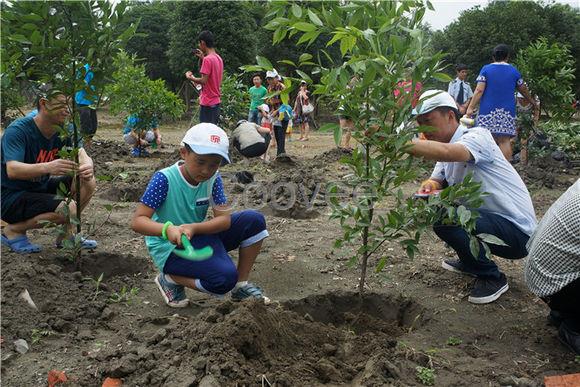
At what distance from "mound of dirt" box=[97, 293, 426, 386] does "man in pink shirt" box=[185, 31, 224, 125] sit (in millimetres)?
5931

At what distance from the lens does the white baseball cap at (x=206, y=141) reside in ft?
10.6

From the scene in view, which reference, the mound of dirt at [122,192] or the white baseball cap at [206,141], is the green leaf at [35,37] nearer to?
the white baseball cap at [206,141]

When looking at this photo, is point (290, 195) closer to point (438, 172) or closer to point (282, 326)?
point (438, 172)

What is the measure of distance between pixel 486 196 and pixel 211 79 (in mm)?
5812

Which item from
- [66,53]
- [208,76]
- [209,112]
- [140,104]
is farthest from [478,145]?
[140,104]

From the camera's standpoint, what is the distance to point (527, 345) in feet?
10.1

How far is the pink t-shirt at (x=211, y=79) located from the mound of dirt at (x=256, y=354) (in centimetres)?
594

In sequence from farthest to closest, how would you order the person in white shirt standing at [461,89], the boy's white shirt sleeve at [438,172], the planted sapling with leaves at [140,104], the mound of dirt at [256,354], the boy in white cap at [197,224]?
the person in white shirt standing at [461,89], the planted sapling with leaves at [140,104], the boy's white shirt sleeve at [438,172], the boy in white cap at [197,224], the mound of dirt at [256,354]

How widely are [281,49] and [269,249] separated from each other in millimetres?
19769

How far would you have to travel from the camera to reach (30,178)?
13.3 feet

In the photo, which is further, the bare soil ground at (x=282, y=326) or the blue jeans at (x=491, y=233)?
the blue jeans at (x=491, y=233)

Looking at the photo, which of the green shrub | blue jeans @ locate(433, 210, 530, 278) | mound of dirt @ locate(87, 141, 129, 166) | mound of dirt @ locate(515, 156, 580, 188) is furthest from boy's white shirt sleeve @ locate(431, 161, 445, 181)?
the green shrub

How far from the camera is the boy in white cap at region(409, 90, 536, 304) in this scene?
11.1ft

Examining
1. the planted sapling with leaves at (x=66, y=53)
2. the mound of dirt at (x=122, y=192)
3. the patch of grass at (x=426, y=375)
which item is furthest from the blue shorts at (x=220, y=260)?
the mound of dirt at (x=122, y=192)
